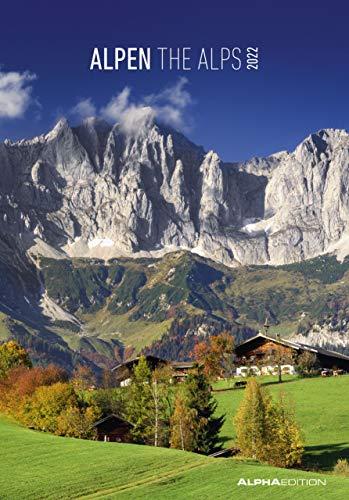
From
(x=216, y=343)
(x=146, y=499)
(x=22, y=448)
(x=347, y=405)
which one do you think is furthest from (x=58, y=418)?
(x=216, y=343)

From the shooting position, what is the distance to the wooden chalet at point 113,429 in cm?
8950

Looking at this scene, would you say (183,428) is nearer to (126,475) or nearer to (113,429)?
(113,429)

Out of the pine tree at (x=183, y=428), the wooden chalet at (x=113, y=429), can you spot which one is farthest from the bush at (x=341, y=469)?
the wooden chalet at (x=113, y=429)

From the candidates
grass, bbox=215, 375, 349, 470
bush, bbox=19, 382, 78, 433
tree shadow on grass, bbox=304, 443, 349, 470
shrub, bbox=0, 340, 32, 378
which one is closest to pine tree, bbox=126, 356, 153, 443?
bush, bbox=19, 382, 78, 433

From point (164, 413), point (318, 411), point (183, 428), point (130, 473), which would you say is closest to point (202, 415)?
point (183, 428)

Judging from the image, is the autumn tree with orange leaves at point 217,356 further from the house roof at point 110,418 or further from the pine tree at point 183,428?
the pine tree at point 183,428

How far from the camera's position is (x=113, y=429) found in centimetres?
9150

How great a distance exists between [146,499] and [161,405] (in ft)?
156

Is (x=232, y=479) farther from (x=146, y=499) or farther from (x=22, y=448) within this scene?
(x=22, y=448)

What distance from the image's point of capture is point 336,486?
50.0 meters

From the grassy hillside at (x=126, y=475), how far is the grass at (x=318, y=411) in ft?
61.3

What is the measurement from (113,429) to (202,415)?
1383 cm

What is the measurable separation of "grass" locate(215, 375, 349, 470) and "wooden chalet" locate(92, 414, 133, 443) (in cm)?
1071

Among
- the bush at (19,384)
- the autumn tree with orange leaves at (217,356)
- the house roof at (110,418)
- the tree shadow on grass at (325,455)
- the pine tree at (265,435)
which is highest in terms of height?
the autumn tree with orange leaves at (217,356)
